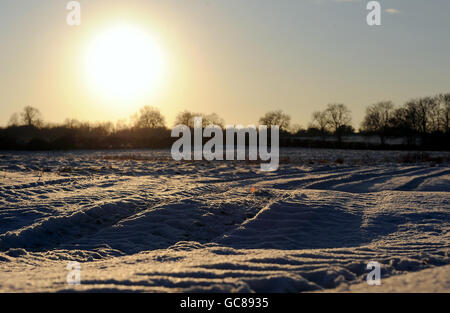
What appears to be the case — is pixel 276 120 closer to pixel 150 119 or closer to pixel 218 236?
pixel 150 119

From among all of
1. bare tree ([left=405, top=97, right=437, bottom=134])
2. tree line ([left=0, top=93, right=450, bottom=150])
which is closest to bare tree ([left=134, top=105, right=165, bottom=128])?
tree line ([left=0, top=93, right=450, bottom=150])

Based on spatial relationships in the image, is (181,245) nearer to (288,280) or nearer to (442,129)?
(288,280)

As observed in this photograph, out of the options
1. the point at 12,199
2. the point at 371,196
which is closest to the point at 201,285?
the point at 12,199

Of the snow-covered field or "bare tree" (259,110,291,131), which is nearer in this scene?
the snow-covered field

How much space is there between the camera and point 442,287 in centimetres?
381

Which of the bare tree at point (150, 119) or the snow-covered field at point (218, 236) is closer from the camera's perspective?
the snow-covered field at point (218, 236)

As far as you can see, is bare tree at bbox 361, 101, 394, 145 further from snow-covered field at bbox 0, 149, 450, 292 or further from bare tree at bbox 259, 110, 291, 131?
snow-covered field at bbox 0, 149, 450, 292

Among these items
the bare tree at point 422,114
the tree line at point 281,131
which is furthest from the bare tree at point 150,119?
the bare tree at point 422,114

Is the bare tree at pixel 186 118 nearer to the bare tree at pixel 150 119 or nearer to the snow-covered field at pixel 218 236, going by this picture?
the bare tree at pixel 150 119

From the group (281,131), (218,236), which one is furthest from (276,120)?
(218,236)

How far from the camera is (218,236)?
738cm

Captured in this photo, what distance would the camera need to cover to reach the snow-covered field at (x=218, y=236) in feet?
13.8

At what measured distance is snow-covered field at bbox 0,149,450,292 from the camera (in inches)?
165
